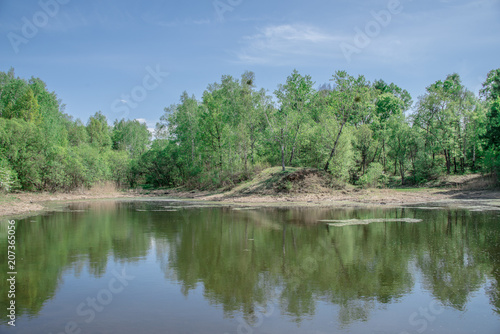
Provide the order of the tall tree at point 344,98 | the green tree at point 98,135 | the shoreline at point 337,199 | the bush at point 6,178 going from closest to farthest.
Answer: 1. the bush at point 6,178
2. the shoreline at point 337,199
3. the tall tree at point 344,98
4. the green tree at point 98,135

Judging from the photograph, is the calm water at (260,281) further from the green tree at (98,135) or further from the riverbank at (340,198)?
the green tree at (98,135)

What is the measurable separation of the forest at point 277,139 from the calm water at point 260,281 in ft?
84.2

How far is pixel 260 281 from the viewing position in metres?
8.99

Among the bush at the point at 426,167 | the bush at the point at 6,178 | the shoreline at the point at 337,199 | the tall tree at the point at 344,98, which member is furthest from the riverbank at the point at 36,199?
the bush at the point at 426,167

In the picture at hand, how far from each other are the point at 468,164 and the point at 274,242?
150 feet

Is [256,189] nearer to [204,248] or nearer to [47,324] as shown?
[204,248]

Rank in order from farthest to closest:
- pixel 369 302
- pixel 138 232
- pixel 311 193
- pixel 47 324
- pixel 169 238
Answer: pixel 311 193, pixel 138 232, pixel 169 238, pixel 369 302, pixel 47 324

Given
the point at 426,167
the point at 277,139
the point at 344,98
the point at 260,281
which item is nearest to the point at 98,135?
the point at 277,139

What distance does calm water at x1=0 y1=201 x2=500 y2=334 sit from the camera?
21.9 feet

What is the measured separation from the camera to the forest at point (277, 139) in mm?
40062

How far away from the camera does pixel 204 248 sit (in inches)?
519

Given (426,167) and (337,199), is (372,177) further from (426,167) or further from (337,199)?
(337,199)

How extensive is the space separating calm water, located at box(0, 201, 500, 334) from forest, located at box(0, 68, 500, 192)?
2568 centimetres

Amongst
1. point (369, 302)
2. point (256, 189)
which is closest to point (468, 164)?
point (256, 189)
